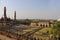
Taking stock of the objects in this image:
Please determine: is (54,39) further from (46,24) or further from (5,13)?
(46,24)

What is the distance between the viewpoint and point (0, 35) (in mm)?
10375

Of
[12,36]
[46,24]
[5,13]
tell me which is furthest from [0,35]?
[46,24]

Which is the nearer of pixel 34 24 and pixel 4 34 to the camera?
pixel 4 34

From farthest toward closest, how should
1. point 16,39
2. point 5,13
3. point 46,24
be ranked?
point 46,24 → point 5,13 → point 16,39

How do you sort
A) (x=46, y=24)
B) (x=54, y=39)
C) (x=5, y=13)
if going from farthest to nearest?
(x=46, y=24) < (x=5, y=13) < (x=54, y=39)

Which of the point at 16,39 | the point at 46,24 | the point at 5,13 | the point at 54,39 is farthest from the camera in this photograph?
the point at 46,24

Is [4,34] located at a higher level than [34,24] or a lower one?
higher

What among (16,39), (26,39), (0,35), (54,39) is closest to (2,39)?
(0,35)

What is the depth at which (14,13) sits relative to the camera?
5181 centimetres

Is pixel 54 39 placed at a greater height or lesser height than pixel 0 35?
lesser

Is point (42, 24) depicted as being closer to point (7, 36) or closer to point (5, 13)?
point (5, 13)

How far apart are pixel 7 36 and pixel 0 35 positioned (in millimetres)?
555

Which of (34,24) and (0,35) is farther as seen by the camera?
(34,24)

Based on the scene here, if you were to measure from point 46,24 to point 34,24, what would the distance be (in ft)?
17.1
